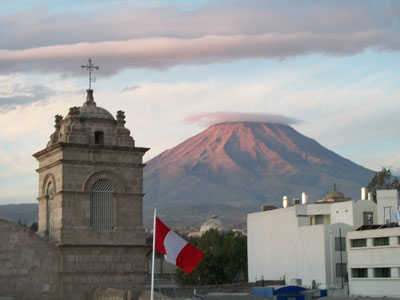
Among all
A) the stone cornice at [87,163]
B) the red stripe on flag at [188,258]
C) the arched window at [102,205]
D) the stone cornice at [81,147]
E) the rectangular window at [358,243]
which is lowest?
the red stripe on flag at [188,258]

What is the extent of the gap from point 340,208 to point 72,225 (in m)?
38.3

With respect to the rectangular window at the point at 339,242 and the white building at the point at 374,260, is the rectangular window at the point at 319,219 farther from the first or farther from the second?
the white building at the point at 374,260

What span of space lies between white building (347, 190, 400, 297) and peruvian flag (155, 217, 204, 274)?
92.1 ft

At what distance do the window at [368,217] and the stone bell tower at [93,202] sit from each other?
34095mm

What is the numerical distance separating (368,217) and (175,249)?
141 ft

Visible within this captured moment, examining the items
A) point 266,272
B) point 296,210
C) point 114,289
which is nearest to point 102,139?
point 114,289

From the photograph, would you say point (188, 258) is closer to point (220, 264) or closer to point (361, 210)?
point (361, 210)

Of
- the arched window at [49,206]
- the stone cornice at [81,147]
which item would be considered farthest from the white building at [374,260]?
the arched window at [49,206]

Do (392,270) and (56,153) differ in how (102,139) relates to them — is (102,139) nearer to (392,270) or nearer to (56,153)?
(56,153)

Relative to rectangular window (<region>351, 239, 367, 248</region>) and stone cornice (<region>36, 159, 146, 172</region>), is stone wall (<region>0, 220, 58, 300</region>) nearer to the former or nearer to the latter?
stone cornice (<region>36, 159, 146, 172</region>)

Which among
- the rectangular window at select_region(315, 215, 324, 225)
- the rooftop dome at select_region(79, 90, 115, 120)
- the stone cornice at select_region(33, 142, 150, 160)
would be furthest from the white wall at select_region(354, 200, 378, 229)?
the rooftop dome at select_region(79, 90, 115, 120)

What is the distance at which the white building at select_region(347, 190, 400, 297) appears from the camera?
170 ft

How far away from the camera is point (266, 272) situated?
7369cm

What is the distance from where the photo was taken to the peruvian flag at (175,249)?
25812 millimetres
